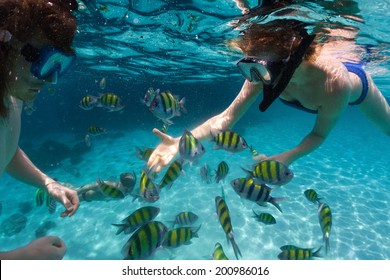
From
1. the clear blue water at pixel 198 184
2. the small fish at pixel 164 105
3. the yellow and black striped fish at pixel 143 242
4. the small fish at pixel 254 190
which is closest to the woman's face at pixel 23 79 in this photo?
the yellow and black striped fish at pixel 143 242

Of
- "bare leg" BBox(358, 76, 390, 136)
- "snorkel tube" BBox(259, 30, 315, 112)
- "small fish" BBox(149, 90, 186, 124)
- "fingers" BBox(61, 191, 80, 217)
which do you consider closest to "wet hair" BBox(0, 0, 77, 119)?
"fingers" BBox(61, 191, 80, 217)

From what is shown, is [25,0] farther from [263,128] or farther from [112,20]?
[263,128]

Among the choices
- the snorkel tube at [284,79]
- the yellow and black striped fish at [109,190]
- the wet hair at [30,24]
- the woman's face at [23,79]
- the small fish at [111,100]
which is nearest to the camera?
the wet hair at [30,24]

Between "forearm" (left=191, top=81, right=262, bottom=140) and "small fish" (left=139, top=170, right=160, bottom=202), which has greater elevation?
"forearm" (left=191, top=81, right=262, bottom=140)

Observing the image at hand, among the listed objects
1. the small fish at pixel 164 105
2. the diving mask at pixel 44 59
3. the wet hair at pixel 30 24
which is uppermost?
the wet hair at pixel 30 24

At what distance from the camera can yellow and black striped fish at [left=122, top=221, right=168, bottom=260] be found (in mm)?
2949

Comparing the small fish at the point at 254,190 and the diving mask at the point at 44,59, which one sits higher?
the diving mask at the point at 44,59

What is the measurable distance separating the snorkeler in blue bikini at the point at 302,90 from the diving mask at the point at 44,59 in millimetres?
1953

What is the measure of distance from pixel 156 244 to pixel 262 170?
1.95 metres

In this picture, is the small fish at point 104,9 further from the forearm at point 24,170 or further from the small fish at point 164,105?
the forearm at point 24,170

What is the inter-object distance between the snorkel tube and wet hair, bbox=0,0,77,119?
80.6 inches

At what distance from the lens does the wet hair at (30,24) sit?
6.59ft

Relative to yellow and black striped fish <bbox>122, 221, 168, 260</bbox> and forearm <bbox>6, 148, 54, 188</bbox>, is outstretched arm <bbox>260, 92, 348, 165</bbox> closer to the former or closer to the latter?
yellow and black striped fish <bbox>122, 221, 168, 260</bbox>

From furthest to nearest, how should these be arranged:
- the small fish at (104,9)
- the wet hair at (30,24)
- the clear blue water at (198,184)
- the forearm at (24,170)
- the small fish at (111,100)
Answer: the small fish at (104,9)
the clear blue water at (198,184)
the small fish at (111,100)
the forearm at (24,170)
the wet hair at (30,24)
